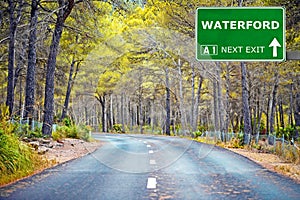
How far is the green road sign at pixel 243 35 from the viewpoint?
40.7 feet

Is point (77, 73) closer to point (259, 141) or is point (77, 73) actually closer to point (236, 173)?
point (259, 141)

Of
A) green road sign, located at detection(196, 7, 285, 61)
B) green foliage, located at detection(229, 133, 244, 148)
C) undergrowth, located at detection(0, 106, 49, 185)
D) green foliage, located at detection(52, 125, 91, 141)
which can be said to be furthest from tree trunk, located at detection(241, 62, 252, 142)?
undergrowth, located at detection(0, 106, 49, 185)

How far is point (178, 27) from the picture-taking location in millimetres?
26469

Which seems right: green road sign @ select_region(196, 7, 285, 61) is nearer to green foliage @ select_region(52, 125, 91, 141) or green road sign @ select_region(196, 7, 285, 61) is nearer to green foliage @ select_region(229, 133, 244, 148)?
green foliage @ select_region(229, 133, 244, 148)

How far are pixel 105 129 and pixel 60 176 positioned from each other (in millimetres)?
48074

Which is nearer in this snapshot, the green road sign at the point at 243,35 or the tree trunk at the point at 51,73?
the green road sign at the point at 243,35

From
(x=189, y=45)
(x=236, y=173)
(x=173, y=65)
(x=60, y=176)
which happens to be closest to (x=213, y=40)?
(x=236, y=173)

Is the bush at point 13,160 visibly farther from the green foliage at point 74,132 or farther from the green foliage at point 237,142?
the green foliage at point 237,142

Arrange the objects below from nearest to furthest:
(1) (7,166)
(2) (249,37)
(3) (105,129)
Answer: (1) (7,166) → (2) (249,37) → (3) (105,129)

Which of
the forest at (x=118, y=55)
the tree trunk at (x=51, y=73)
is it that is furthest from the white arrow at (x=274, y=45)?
the tree trunk at (x=51, y=73)

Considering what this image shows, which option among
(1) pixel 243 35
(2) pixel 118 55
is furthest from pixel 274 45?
(2) pixel 118 55

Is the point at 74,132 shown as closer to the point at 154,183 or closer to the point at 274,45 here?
the point at 274,45

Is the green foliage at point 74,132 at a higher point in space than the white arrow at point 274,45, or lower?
lower

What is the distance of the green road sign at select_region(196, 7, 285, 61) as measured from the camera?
1239 centimetres
